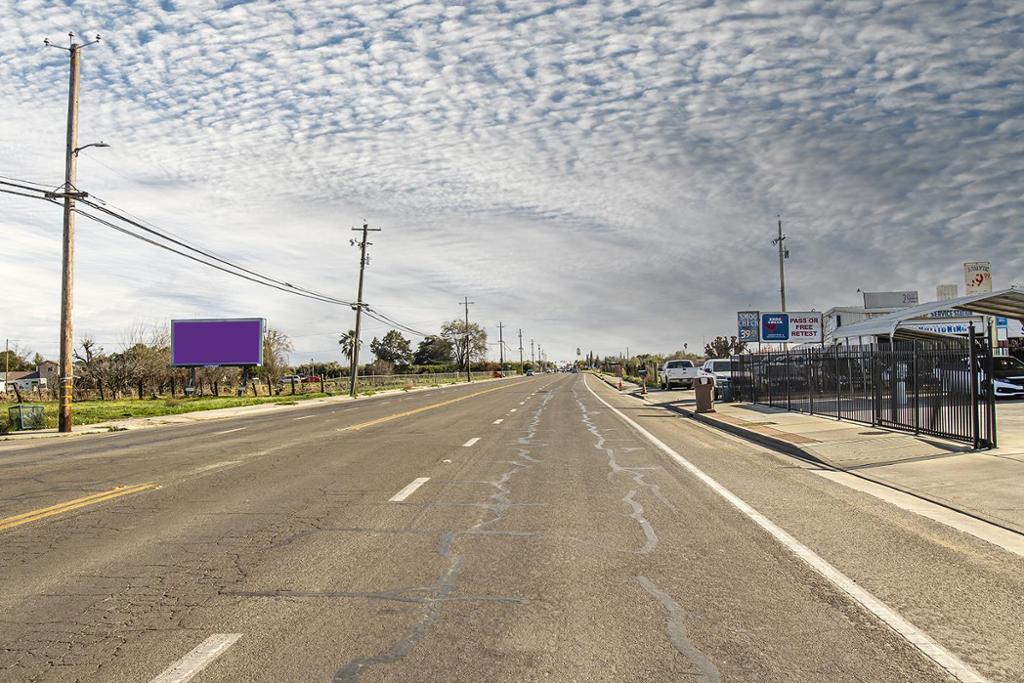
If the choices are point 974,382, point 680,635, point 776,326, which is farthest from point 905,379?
point 776,326

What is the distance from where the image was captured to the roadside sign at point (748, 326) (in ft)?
190

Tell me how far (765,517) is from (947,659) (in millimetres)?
4149

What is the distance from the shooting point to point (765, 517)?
28.2 ft

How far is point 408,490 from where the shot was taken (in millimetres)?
10578

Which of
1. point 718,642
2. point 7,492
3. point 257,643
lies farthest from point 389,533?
point 7,492

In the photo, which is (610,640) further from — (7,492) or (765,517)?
(7,492)

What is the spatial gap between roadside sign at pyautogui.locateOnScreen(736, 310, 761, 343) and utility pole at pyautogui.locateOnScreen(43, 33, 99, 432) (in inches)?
1751

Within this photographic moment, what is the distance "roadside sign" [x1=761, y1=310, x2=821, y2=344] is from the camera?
50.8 meters

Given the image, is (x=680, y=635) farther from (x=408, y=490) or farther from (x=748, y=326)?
(x=748, y=326)

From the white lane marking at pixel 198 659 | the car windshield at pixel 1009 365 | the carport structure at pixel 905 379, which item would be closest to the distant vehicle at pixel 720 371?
the carport structure at pixel 905 379

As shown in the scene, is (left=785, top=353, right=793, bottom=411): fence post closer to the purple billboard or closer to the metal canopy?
the metal canopy

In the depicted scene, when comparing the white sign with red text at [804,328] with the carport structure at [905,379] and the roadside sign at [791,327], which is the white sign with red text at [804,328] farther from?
the carport structure at [905,379]

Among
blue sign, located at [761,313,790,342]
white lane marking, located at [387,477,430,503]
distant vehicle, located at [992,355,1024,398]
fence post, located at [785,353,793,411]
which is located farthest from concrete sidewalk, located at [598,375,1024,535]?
blue sign, located at [761,313,790,342]

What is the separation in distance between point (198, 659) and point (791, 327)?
5091 cm
